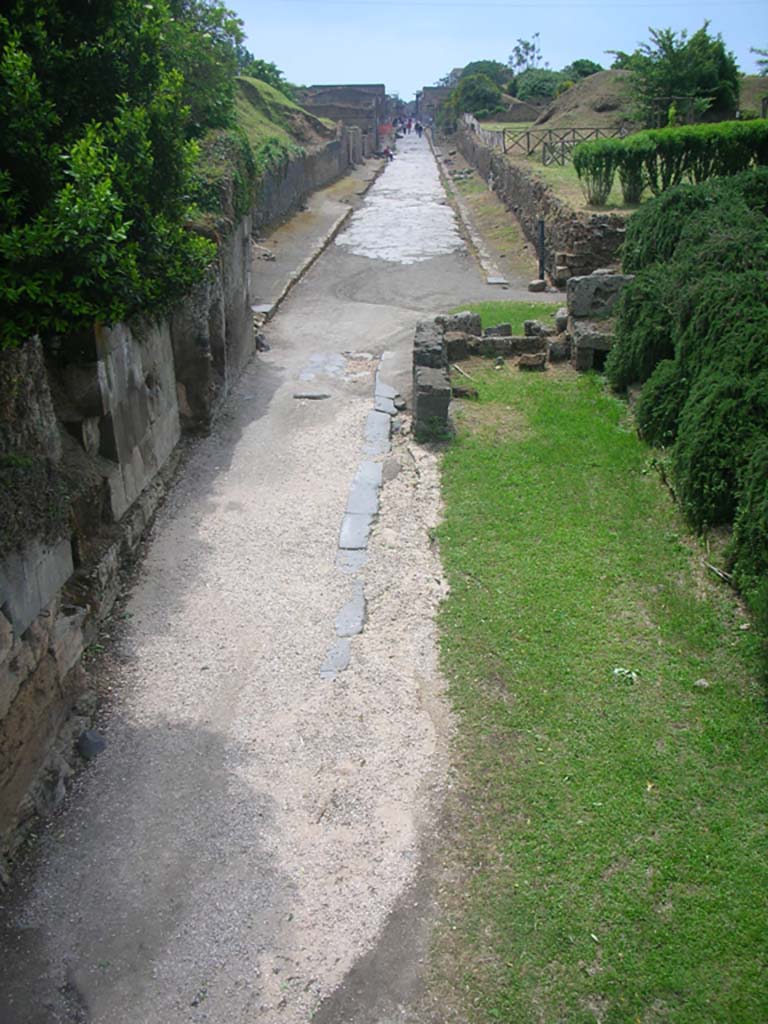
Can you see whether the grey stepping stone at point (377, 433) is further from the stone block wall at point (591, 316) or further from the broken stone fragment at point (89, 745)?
the broken stone fragment at point (89, 745)

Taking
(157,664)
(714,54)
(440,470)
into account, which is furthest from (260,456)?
(714,54)

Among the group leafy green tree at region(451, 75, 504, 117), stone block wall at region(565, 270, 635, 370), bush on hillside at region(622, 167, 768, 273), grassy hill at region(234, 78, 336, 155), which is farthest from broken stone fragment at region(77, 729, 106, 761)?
leafy green tree at region(451, 75, 504, 117)

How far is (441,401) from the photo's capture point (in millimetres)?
10734

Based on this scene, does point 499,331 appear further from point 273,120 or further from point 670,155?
point 273,120

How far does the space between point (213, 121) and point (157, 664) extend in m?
10.5

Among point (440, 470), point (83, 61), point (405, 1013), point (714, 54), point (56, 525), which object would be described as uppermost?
point (714, 54)

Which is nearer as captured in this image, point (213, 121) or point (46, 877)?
point (46, 877)

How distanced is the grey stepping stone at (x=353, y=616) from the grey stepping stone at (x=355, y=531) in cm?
84

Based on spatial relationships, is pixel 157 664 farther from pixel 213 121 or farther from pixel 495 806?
pixel 213 121

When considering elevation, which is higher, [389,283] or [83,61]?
[83,61]

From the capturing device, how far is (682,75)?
91.0 ft

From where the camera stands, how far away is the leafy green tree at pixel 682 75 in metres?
27.6

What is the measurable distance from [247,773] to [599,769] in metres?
2.32

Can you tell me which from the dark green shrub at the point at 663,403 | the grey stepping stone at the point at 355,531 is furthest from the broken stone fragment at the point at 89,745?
the dark green shrub at the point at 663,403
